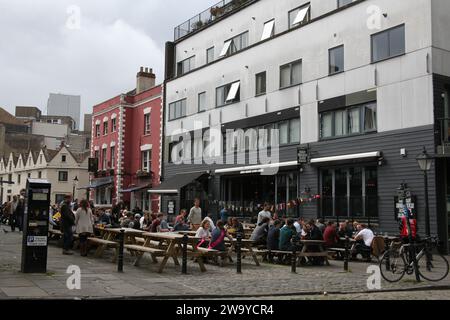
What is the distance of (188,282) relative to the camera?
11.9 m

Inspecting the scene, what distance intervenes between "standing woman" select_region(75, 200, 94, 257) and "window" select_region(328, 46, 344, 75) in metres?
12.3

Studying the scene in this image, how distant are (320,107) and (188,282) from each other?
13857mm

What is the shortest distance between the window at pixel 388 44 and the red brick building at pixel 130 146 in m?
19.2

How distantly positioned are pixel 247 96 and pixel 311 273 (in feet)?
52.7

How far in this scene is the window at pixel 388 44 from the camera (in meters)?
20.7

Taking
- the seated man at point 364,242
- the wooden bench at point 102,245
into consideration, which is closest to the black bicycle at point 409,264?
the seated man at point 364,242

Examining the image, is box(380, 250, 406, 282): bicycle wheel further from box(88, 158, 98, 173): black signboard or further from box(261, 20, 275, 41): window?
box(88, 158, 98, 173): black signboard

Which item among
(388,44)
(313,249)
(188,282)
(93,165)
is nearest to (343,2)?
(388,44)

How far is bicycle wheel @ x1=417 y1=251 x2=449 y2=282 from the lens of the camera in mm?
12773

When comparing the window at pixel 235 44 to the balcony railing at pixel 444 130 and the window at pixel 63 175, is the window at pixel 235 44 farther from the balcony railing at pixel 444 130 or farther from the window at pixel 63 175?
the window at pixel 63 175

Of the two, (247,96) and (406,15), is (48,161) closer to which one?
(247,96)
